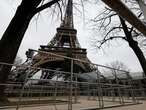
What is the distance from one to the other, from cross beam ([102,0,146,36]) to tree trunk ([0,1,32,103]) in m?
3.94

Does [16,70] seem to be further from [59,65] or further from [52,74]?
[59,65]

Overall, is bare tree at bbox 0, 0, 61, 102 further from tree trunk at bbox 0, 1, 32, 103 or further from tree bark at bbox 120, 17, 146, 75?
tree bark at bbox 120, 17, 146, 75

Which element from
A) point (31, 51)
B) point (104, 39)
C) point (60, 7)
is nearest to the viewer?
point (31, 51)

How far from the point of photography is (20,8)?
5.35m

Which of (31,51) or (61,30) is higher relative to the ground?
(61,30)

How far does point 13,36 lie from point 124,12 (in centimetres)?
456

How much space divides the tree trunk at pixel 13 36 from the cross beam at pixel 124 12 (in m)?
3.94

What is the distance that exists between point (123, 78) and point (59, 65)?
29.7ft

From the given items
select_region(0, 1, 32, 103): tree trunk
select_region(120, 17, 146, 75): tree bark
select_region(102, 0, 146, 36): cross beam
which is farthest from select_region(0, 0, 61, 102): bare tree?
select_region(120, 17, 146, 75): tree bark

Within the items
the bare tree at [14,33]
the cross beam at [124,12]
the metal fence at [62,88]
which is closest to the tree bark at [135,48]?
the metal fence at [62,88]

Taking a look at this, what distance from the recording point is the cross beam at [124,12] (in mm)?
728

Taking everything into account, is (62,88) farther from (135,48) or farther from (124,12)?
(135,48)

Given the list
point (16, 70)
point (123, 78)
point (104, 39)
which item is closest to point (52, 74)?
A: point (16, 70)

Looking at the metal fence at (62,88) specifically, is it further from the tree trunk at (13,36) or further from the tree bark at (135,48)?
the tree bark at (135,48)
